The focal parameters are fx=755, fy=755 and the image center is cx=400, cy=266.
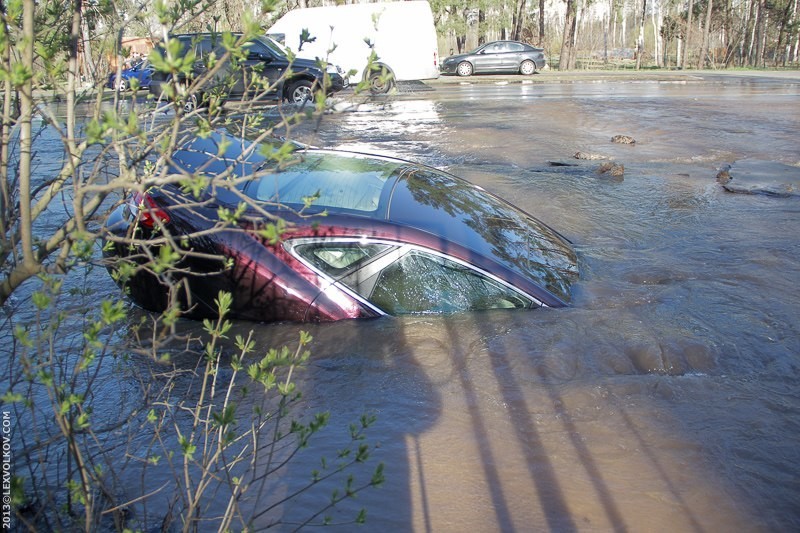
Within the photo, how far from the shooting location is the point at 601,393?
161 inches

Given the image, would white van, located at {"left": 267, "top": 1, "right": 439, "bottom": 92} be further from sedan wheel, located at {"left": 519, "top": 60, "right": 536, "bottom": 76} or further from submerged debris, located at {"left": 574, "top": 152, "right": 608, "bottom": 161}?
submerged debris, located at {"left": 574, "top": 152, "right": 608, "bottom": 161}

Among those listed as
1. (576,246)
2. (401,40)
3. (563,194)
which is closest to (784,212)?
(563,194)

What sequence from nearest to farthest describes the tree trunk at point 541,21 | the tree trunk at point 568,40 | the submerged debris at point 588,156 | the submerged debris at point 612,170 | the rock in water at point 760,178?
the rock in water at point 760,178 → the submerged debris at point 612,170 → the submerged debris at point 588,156 → the tree trunk at point 568,40 → the tree trunk at point 541,21

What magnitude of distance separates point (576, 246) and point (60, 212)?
5481mm

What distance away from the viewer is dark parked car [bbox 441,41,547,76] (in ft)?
109

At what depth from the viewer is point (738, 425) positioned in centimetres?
380

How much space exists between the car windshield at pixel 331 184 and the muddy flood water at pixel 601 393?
29.9 inches

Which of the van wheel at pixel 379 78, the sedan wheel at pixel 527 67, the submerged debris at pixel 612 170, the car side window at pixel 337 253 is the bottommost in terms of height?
the sedan wheel at pixel 527 67

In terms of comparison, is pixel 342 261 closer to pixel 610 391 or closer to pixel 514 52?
pixel 610 391

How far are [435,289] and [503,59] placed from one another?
3057 cm

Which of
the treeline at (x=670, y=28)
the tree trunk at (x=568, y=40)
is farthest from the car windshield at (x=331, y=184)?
the tree trunk at (x=568, y=40)

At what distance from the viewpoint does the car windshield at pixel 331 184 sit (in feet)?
15.1

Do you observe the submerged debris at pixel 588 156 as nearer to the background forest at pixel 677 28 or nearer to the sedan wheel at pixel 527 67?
the background forest at pixel 677 28

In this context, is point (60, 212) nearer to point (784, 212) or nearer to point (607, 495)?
point (607, 495)
